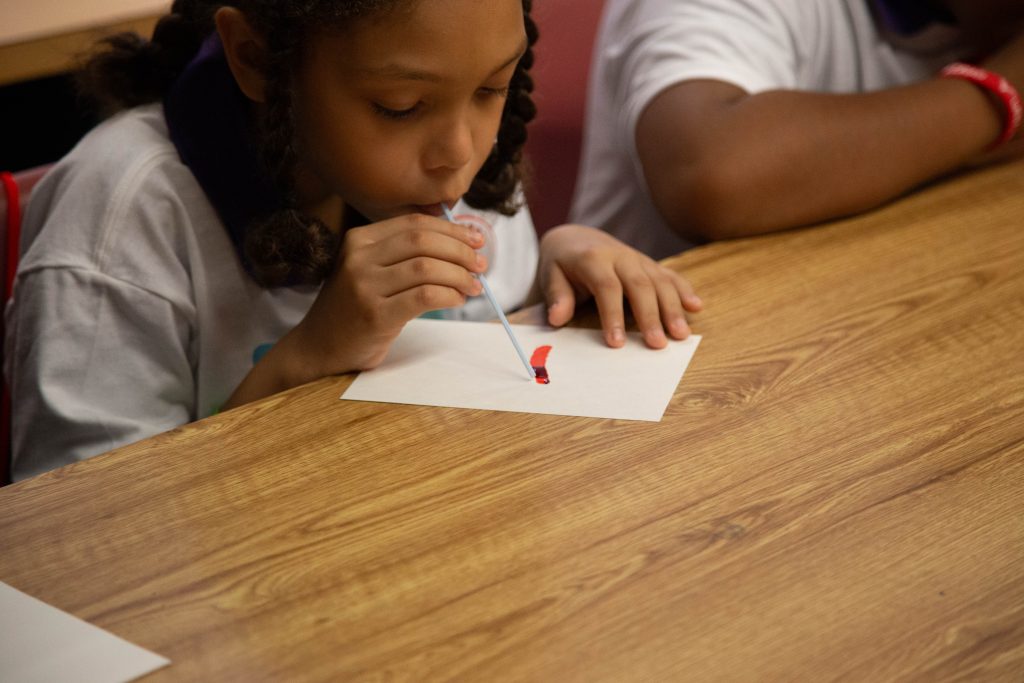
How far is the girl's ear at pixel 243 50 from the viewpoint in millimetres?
922

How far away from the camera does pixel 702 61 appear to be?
117 cm

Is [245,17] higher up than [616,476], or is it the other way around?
[245,17]

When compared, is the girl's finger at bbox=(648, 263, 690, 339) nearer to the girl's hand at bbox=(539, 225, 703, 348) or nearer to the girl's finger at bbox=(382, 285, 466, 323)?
the girl's hand at bbox=(539, 225, 703, 348)

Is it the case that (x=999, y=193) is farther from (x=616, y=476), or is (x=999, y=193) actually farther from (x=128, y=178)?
(x=128, y=178)

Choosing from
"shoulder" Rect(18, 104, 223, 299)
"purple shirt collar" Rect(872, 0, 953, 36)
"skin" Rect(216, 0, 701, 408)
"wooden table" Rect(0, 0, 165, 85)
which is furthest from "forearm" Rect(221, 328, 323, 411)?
"purple shirt collar" Rect(872, 0, 953, 36)

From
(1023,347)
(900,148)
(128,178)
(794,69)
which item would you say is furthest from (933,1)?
(128,178)

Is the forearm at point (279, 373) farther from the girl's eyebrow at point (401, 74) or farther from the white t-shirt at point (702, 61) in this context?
the white t-shirt at point (702, 61)

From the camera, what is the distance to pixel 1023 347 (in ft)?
2.55

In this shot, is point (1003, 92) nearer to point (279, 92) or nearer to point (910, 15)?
point (910, 15)

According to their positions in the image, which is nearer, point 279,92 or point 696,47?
point 279,92

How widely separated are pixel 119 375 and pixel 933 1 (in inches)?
38.6

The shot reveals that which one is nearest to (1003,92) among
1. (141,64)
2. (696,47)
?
(696,47)

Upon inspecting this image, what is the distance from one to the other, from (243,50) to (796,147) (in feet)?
1.73

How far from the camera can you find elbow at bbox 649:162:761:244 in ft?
3.42
